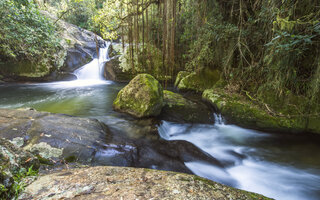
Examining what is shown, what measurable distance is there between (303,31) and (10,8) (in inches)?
315

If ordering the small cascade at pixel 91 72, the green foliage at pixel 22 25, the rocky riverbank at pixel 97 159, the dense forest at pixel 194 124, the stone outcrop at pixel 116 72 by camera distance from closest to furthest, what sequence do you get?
1. the rocky riverbank at pixel 97 159
2. the dense forest at pixel 194 124
3. the green foliage at pixel 22 25
4. the stone outcrop at pixel 116 72
5. the small cascade at pixel 91 72

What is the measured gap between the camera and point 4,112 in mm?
2900

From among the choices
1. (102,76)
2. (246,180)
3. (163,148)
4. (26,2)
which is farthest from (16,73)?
(246,180)

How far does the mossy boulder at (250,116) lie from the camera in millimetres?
3711

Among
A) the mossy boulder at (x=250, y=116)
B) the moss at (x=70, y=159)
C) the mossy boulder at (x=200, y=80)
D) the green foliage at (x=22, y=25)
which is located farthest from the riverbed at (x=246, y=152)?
the green foliage at (x=22, y=25)

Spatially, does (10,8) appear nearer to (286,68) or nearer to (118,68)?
(118,68)

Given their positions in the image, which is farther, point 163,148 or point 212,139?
point 212,139

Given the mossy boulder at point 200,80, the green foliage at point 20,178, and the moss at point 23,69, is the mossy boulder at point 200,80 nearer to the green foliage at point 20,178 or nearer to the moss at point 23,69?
the green foliage at point 20,178

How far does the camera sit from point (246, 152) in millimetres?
3594

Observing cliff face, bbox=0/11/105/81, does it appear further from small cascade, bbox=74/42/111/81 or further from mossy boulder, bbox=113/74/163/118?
mossy boulder, bbox=113/74/163/118

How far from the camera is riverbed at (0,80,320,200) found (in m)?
2.73

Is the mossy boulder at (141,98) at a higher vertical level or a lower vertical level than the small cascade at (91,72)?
lower

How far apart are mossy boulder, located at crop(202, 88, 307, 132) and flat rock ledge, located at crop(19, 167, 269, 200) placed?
325cm

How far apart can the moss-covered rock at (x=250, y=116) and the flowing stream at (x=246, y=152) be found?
0.66 ft
